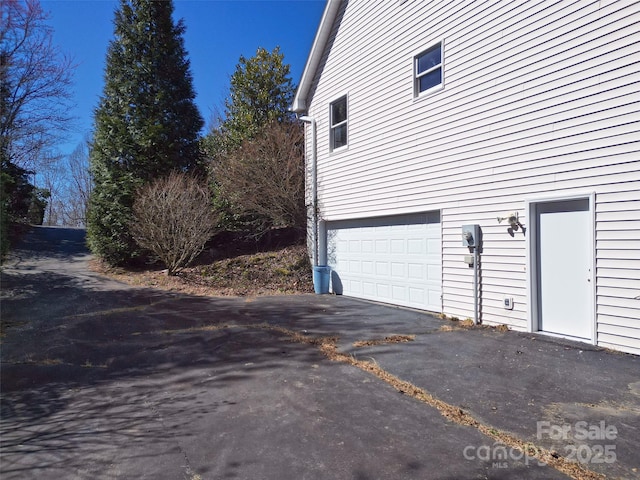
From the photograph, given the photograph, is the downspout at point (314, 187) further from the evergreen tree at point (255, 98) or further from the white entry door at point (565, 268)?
the white entry door at point (565, 268)

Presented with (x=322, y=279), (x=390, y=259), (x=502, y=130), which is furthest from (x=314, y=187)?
(x=502, y=130)

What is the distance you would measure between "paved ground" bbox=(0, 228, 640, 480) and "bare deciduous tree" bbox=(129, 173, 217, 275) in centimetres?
507

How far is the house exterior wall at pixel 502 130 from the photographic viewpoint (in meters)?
5.43

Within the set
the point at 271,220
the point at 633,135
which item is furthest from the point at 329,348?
the point at 271,220

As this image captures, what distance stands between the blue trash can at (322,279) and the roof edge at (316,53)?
521 cm

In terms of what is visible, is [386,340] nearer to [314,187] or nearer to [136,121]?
[314,187]

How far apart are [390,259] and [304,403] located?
6162 millimetres

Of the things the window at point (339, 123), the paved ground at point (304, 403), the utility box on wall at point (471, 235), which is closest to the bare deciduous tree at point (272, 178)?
the window at point (339, 123)

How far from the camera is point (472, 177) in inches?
296

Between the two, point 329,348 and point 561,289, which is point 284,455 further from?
point 561,289

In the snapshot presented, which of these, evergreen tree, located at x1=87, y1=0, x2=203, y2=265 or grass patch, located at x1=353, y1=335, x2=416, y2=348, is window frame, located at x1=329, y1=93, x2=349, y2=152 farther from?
evergreen tree, located at x1=87, y1=0, x2=203, y2=265

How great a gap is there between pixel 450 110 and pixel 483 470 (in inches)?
263

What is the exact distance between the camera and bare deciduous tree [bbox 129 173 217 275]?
1241 centimetres

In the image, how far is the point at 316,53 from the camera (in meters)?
12.3
